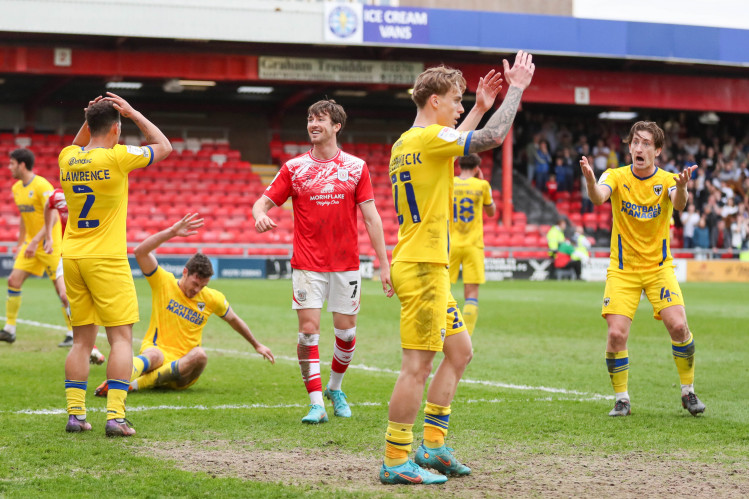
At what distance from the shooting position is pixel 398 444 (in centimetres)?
486

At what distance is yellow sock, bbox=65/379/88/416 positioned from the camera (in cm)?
607

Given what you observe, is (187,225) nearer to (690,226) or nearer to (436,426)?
(436,426)

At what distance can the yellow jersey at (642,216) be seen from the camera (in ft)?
24.1

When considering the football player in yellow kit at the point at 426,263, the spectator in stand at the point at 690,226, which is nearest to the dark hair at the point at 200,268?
the football player in yellow kit at the point at 426,263

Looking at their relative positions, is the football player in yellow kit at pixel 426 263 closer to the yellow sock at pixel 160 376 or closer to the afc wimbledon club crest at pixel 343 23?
the yellow sock at pixel 160 376

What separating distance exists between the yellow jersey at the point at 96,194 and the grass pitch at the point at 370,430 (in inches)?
49.2

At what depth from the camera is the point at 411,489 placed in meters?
4.75

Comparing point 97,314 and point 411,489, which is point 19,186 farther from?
point 411,489

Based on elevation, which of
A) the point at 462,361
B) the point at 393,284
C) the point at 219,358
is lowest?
the point at 219,358

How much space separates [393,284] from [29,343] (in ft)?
25.0

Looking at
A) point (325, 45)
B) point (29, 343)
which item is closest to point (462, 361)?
point (29, 343)

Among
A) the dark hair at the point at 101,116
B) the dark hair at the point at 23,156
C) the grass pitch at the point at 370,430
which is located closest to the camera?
the grass pitch at the point at 370,430

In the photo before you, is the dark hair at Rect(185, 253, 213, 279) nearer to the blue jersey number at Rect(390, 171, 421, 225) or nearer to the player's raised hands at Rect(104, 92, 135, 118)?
the player's raised hands at Rect(104, 92, 135, 118)

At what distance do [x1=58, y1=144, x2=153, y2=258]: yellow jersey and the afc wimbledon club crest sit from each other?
21672 mm
